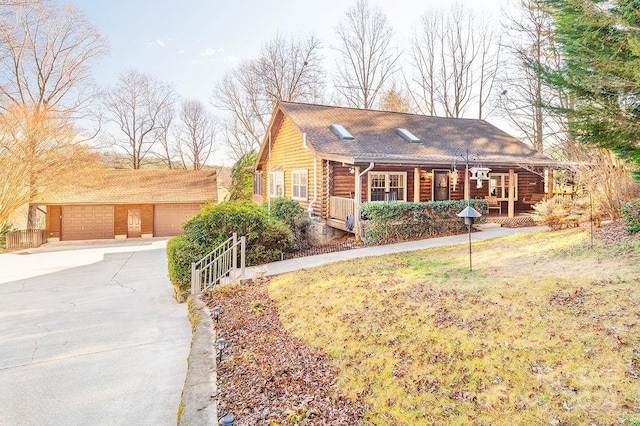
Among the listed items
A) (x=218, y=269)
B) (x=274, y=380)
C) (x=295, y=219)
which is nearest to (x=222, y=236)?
(x=218, y=269)

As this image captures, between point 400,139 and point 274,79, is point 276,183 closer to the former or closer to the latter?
point 400,139

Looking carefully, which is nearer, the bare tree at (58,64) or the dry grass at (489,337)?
the dry grass at (489,337)

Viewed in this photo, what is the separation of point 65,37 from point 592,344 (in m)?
30.6

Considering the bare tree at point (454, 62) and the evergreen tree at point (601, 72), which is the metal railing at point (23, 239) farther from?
the bare tree at point (454, 62)

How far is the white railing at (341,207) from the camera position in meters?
12.2

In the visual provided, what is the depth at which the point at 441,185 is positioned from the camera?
15.3 m

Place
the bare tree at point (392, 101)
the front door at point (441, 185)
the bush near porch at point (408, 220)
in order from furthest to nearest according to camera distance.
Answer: the bare tree at point (392, 101)
the front door at point (441, 185)
the bush near porch at point (408, 220)

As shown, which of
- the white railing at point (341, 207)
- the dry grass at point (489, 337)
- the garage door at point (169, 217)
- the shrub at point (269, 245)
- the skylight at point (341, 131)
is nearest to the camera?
the dry grass at point (489, 337)

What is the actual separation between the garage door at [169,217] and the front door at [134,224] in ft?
3.06

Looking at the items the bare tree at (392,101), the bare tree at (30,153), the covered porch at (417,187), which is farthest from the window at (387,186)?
the bare tree at (30,153)

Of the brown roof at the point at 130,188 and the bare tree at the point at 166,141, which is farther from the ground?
the bare tree at the point at 166,141

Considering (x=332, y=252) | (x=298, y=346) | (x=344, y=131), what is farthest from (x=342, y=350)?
(x=344, y=131)

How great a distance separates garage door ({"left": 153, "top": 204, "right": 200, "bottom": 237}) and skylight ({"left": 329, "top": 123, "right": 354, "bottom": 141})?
1247 cm

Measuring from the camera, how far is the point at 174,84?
3238 centimetres
